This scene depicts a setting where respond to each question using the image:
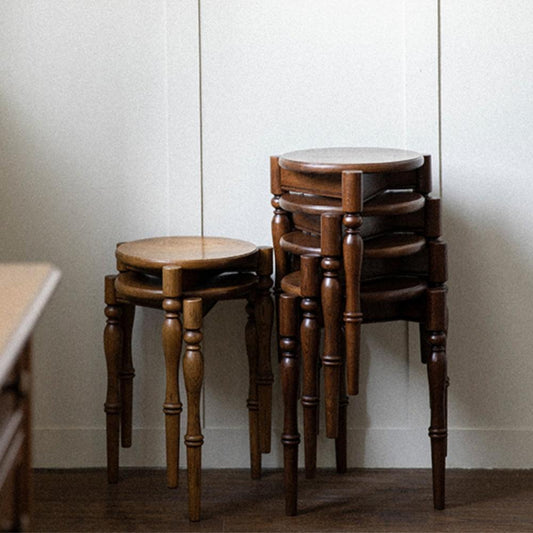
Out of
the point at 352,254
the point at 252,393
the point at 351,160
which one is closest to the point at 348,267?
the point at 352,254

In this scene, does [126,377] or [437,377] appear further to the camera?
[126,377]

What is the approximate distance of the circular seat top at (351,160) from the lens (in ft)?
8.11

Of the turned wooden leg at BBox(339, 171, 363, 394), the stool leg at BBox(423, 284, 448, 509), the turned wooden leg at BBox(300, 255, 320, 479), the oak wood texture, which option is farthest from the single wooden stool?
the oak wood texture

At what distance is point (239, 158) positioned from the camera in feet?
9.70

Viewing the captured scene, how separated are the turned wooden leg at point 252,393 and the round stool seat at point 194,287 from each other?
14 cm

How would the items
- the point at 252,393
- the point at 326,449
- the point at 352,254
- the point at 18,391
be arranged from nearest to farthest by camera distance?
the point at 18,391, the point at 352,254, the point at 252,393, the point at 326,449

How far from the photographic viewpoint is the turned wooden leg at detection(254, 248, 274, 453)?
9.17 ft

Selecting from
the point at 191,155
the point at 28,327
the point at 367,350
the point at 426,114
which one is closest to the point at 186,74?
the point at 191,155

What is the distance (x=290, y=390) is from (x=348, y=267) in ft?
1.34

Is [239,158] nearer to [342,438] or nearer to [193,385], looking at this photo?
[193,385]

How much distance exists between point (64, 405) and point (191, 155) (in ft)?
2.65

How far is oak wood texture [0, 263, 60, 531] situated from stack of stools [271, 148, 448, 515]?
108 centimetres

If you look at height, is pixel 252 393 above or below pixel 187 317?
below

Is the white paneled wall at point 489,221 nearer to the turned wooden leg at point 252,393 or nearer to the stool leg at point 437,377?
the stool leg at point 437,377
